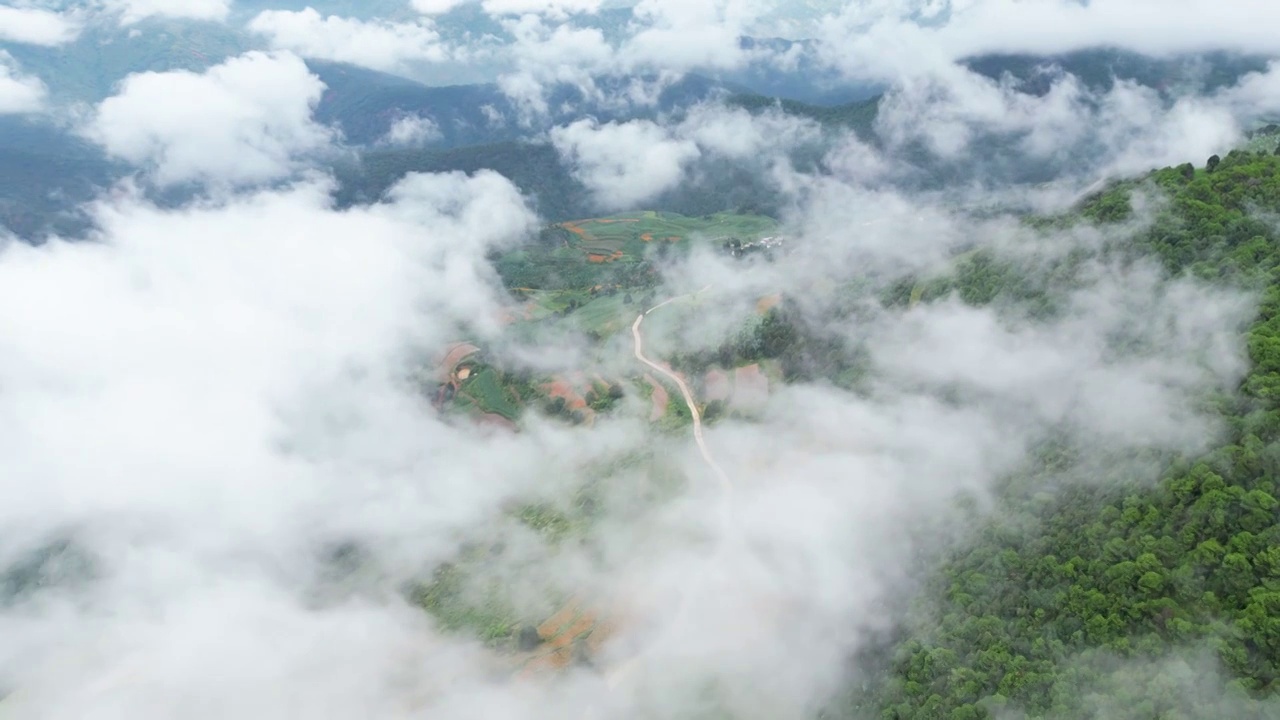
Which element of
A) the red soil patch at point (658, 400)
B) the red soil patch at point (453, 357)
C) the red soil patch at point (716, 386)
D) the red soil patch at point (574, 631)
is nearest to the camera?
the red soil patch at point (574, 631)

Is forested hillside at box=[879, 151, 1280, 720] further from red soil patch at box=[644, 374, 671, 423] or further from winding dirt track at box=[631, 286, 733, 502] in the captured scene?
red soil patch at box=[644, 374, 671, 423]

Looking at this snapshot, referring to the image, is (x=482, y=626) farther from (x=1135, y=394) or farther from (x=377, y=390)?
(x=377, y=390)

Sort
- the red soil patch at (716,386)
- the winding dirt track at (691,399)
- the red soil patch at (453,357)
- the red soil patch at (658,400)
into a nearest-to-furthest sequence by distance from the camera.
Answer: the winding dirt track at (691,399) < the red soil patch at (716,386) < the red soil patch at (658,400) < the red soil patch at (453,357)

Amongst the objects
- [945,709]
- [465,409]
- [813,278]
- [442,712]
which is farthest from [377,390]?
[945,709]

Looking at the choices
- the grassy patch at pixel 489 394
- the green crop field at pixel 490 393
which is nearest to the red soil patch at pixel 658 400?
the grassy patch at pixel 489 394

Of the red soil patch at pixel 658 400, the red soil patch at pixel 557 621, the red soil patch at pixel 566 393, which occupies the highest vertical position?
the red soil patch at pixel 557 621

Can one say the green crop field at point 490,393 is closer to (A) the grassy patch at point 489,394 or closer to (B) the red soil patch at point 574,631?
(A) the grassy patch at point 489,394
